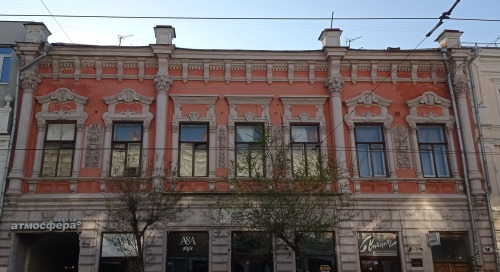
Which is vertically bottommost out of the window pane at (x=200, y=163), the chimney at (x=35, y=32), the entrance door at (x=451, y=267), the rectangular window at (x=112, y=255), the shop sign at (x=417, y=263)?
the entrance door at (x=451, y=267)

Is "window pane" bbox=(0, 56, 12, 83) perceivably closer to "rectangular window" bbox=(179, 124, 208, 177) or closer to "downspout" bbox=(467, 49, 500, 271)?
"rectangular window" bbox=(179, 124, 208, 177)

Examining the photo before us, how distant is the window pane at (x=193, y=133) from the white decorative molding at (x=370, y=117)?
5.13 m

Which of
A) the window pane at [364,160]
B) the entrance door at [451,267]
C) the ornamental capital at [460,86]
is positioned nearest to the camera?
the entrance door at [451,267]

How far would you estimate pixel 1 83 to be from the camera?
1694 centimetres

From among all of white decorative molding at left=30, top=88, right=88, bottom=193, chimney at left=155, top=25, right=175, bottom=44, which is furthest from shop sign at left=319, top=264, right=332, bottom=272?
chimney at left=155, top=25, right=175, bottom=44

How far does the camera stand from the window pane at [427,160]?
1694 centimetres

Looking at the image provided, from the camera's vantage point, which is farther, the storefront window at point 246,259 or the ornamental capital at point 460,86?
the ornamental capital at point 460,86

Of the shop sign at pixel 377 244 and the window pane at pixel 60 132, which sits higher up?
the window pane at pixel 60 132

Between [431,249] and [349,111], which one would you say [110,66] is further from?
[431,249]

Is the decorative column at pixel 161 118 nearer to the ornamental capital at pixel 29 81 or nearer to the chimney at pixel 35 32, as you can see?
the ornamental capital at pixel 29 81

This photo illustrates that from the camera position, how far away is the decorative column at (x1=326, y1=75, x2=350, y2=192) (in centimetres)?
1628

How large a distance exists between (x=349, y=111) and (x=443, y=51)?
4312 millimetres

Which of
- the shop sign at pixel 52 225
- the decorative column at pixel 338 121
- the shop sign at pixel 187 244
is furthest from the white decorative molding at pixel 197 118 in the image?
the decorative column at pixel 338 121

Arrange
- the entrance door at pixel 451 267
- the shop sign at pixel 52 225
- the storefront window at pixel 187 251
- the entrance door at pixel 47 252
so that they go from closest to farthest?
the shop sign at pixel 52 225, the storefront window at pixel 187 251, the entrance door at pixel 451 267, the entrance door at pixel 47 252
